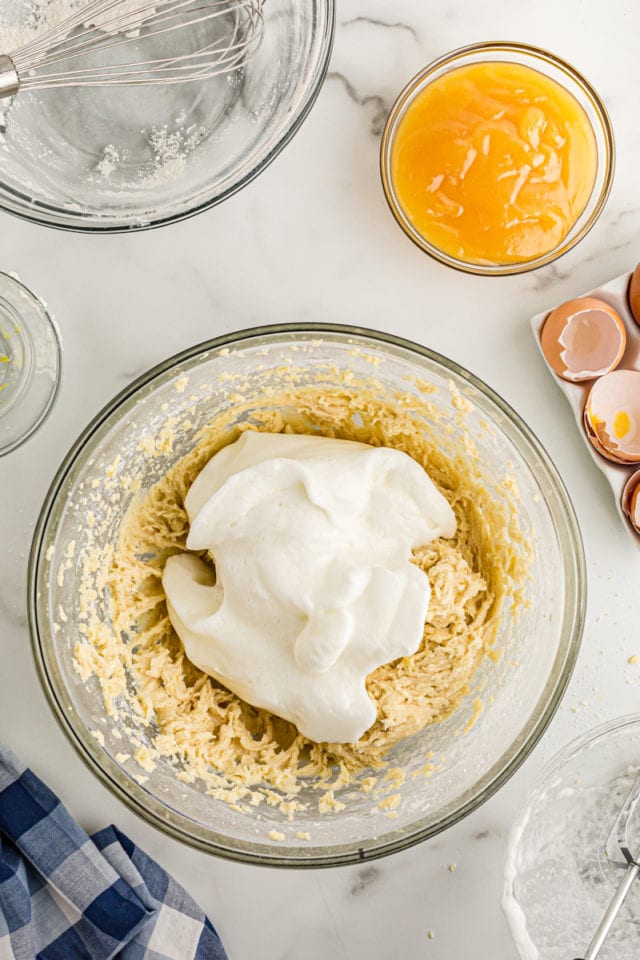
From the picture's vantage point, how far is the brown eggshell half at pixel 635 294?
128cm

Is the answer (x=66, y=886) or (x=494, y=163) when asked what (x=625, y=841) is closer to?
(x=66, y=886)

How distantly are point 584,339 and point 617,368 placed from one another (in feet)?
0.23

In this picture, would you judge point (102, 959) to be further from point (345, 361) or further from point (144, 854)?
point (345, 361)

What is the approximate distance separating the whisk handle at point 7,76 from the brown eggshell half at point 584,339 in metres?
0.81

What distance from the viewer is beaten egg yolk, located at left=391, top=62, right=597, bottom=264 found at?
123cm

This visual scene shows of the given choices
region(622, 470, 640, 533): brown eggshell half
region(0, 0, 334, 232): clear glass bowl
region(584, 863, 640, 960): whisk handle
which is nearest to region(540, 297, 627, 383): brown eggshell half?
region(622, 470, 640, 533): brown eggshell half

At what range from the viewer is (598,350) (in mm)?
1283

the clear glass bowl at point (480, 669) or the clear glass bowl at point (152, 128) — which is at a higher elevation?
the clear glass bowl at point (152, 128)

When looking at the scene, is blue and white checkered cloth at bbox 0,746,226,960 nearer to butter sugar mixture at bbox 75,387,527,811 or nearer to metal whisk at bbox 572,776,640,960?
butter sugar mixture at bbox 75,387,527,811

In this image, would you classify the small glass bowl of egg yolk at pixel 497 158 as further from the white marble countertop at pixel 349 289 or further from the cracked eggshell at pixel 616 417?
the cracked eggshell at pixel 616 417

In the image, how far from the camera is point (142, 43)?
4.17 feet

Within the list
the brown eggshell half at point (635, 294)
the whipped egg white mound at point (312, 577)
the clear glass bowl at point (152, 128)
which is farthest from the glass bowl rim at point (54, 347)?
the brown eggshell half at point (635, 294)

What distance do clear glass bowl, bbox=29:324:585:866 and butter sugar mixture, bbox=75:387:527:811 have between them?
0.02 meters

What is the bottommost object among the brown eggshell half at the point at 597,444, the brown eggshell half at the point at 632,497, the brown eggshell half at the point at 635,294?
the brown eggshell half at the point at 632,497
